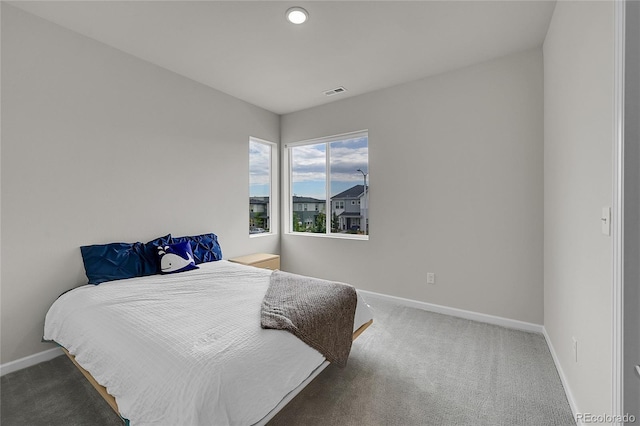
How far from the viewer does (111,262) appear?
2.49 m

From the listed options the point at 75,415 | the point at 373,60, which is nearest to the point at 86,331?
the point at 75,415

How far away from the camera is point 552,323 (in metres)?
2.32

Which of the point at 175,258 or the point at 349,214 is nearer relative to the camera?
the point at 175,258

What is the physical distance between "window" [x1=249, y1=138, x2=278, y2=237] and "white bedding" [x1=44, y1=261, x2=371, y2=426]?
218 centimetres

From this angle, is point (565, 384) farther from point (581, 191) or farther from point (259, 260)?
point (259, 260)

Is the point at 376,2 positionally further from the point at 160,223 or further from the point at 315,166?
the point at 160,223

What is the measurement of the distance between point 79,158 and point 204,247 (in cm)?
142

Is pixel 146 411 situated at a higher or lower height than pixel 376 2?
→ lower

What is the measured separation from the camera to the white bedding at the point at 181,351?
118 cm

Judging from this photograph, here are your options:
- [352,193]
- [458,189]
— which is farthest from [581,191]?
[352,193]

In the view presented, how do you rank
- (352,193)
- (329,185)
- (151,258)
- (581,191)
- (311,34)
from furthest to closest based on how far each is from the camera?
1. (329,185)
2. (352,193)
3. (151,258)
4. (311,34)
5. (581,191)

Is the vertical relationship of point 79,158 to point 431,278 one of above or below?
above

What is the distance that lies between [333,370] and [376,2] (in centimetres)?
274
